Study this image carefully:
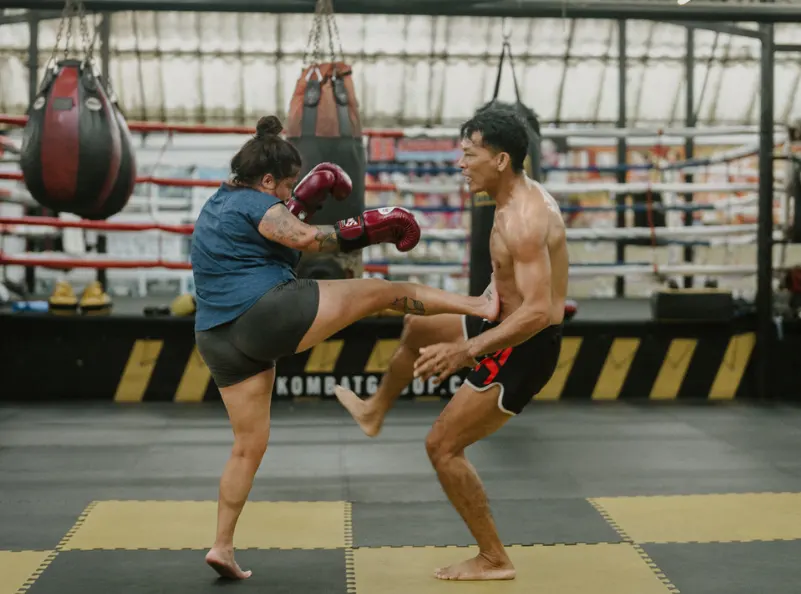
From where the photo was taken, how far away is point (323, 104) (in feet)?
18.2

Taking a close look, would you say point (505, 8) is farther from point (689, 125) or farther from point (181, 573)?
point (689, 125)

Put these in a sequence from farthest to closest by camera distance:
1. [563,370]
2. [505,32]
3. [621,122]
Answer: [505,32], [621,122], [563,370]

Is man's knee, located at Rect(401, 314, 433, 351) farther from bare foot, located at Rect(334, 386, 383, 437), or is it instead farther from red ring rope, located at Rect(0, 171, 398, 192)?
red ring rope, located at Rect(0, 171, 398, 192)

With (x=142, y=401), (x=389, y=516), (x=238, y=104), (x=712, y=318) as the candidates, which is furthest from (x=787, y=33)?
(x=389, y=516)

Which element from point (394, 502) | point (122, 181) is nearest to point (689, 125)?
point (122, 181)

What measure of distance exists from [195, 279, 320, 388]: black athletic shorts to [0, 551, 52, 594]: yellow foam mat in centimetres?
98

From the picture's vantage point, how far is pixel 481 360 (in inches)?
139

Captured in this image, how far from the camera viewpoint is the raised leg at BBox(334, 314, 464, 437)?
143 inches

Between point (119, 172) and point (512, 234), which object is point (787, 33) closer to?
point (119, 172)

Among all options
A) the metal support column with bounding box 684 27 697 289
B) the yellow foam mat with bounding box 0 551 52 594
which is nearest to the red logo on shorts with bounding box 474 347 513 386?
the yellow foam mat with bounding box 0 551 52 594

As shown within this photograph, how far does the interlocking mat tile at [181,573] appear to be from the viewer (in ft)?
11.1

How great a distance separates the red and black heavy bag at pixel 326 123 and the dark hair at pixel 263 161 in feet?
6.58

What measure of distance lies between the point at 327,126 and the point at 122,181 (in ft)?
3.83

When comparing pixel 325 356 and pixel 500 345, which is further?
pixel 325 356
